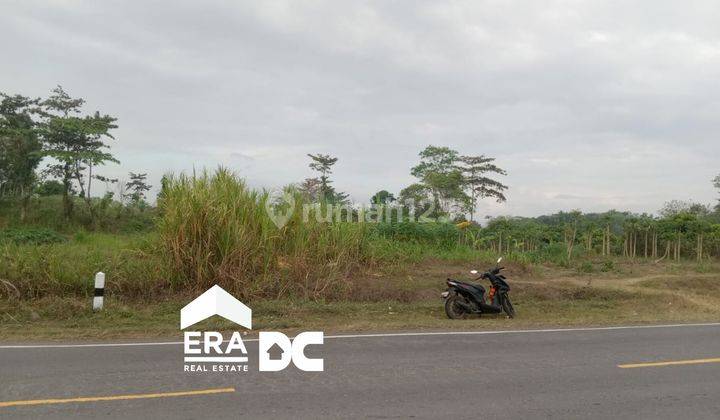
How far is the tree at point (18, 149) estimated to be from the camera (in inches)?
956

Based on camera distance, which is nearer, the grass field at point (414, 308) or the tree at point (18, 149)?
the grass field at point (414, 308)

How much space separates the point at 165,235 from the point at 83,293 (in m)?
2.22

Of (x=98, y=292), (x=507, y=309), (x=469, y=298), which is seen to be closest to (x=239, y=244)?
(x=98, y=292)

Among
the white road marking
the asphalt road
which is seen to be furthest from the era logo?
the white road marking

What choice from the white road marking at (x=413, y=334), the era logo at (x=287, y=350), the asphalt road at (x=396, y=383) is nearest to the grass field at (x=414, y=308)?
the white road marking at (x=413, y=334)

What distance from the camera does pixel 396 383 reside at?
5.96m

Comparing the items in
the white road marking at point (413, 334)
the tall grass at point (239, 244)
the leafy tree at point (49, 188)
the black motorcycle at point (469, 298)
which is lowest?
the white road marking at point (413, 334)

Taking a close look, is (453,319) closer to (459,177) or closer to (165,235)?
(165,235)

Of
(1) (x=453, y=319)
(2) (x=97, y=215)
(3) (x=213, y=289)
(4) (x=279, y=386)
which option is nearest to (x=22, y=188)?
(2) (x=97, y=215)

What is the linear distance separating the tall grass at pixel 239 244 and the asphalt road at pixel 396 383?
174 inches

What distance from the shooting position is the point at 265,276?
12.6 metres

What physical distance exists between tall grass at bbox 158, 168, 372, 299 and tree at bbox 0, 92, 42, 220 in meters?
15.7

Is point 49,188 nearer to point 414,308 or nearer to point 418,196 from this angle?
point 418,196

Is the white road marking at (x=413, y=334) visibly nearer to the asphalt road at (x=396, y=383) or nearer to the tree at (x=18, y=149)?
the asphalt road at (x=396, y=383)
